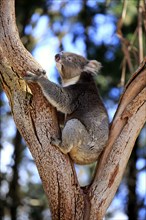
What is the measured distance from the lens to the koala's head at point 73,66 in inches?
232

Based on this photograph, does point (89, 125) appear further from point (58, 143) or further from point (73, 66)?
point (73, 66)

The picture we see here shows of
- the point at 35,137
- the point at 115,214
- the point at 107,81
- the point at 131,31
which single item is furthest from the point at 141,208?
the point at 35,137

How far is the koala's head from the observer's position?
19.4 feet

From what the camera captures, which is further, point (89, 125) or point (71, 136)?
point (89, 125)

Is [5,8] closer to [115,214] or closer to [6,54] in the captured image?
[6,54]

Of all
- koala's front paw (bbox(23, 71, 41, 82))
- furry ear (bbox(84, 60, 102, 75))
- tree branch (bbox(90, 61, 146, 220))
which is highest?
koala's front paw (bbox(23, 71, 41, 82))

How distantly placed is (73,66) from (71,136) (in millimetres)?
1333

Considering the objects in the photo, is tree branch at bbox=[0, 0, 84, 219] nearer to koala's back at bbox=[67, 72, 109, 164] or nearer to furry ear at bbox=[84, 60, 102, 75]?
koala's back at bbox=[67, 72, 109, 164]

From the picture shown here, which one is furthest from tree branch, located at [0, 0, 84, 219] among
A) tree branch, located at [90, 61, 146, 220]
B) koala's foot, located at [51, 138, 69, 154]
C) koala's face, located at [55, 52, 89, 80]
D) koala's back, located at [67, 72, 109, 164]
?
koala's face, located at [55, 52, 89, 80]

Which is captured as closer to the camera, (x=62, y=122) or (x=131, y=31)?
(x=62, y=122)

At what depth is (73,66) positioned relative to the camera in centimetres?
600

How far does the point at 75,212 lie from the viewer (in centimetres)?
472

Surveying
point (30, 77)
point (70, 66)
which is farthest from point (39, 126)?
point (70, 66)

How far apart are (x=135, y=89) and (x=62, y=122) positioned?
0.96 m
